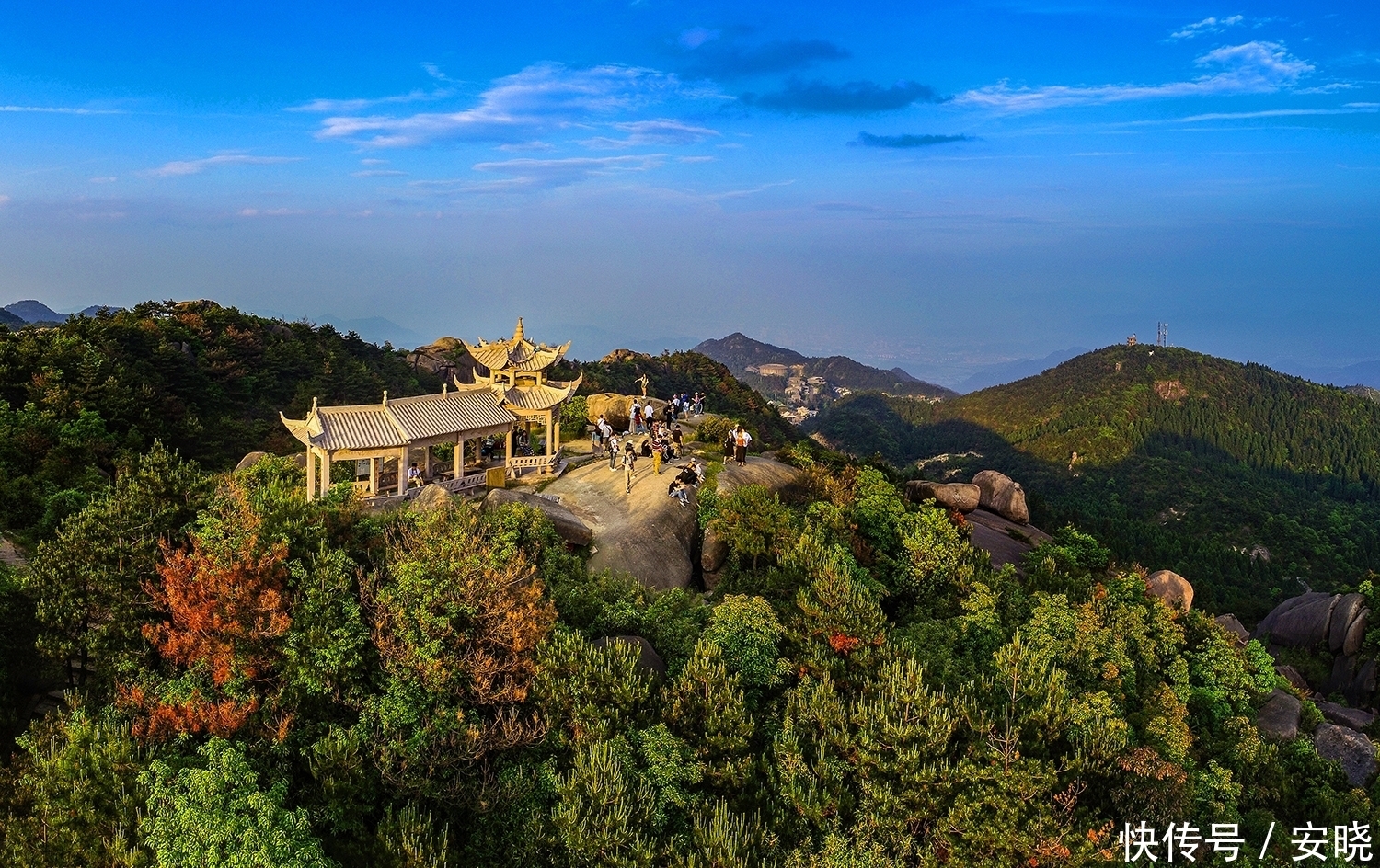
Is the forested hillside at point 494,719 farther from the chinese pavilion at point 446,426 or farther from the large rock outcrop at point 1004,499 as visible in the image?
the large rock outcrop at point 1004,499

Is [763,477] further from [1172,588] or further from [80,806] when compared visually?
[80,806]

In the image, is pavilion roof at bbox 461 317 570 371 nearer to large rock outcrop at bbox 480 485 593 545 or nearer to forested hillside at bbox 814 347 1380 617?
large rock outcrop at bbox 480 485 593 545

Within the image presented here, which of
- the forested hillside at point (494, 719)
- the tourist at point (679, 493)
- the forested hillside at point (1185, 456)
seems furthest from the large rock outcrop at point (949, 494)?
the forested hillside at point (494, 719)

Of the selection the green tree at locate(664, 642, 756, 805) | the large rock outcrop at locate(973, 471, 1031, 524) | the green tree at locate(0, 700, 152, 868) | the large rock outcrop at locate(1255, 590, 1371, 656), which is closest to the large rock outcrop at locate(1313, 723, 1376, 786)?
the large rock outcrop at locate(973, 471, 1031, 524)

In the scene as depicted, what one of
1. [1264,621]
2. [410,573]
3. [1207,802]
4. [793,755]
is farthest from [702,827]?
[1264,621]

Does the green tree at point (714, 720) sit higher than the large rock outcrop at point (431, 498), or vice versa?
the large rock outcrop at point (431, 498)

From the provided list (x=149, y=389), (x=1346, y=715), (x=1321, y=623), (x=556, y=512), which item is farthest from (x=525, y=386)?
(x=1321, y=623)
